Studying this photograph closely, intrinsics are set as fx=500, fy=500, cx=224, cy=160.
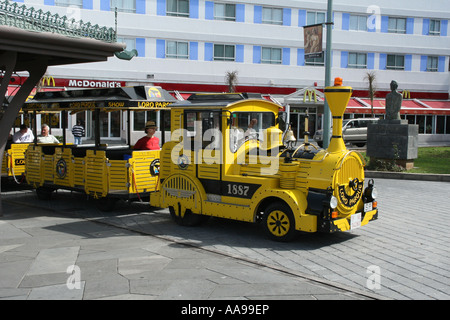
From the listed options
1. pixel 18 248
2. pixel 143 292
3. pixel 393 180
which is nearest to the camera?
pixel 143 292

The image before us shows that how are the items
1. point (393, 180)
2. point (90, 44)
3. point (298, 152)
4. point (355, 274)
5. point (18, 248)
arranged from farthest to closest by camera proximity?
1. point (393, 180)
2. point (90, 44)
3. point (298, 152)
4. point (18, 248)
5. point (355, 274)

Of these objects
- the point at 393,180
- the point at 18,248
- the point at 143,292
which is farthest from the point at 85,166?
the point at 393,180

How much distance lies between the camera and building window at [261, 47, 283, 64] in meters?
34.7

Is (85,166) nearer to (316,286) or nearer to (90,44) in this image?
(90,44)

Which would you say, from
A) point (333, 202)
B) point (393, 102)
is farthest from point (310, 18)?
point (333, 202)

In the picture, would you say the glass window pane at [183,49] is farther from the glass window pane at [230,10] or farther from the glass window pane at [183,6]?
the glass window pane at [230,10]

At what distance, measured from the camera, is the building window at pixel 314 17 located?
117ft

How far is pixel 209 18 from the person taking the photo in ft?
110

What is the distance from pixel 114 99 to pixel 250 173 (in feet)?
12.3

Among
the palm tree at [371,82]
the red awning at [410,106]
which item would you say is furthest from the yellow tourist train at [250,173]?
the palm tree at [371,82]

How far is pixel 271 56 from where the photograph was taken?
3481cm

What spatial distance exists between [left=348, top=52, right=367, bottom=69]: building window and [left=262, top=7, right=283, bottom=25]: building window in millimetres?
5980

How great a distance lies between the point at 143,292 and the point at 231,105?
3858mm

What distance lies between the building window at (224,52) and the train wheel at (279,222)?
26.7 m
